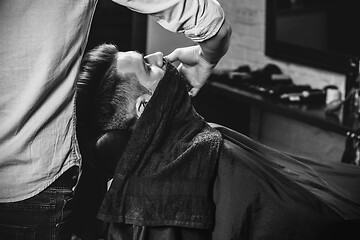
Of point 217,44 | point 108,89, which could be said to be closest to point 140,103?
point 108,89

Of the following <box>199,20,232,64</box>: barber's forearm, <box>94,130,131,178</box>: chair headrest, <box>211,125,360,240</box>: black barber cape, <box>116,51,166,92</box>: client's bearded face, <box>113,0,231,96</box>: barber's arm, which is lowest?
<box>211,125,360,240</box>: black barber cape

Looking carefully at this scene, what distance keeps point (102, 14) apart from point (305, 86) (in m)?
1.85

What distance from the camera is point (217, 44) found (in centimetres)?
168

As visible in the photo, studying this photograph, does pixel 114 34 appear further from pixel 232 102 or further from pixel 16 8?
pixel 16 8

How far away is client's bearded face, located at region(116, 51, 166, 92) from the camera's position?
2062 mm

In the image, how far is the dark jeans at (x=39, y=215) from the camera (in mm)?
1632

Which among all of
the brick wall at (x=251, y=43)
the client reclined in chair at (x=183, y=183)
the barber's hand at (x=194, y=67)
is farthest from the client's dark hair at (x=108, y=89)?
the brick wall at (x=251, y=43)

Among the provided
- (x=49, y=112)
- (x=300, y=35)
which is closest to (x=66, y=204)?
(x=49, y=112)

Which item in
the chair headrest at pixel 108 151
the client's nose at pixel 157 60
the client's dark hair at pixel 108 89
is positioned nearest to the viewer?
the chair headrest at pixel 108 151

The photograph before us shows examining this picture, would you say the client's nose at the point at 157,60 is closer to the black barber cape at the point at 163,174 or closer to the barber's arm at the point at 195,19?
the black barber cape at the point at 163,174

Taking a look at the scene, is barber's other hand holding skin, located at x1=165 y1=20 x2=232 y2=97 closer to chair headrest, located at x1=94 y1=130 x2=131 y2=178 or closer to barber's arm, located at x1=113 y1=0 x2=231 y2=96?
barber's arm, located at x1=113 y1=0 x2=231 y2=96

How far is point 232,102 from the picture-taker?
4496mm

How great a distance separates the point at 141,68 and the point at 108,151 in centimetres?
33

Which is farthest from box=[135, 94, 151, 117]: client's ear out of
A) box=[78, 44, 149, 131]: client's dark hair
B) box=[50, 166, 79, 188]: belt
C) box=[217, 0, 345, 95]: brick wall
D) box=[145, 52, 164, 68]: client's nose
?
box=[217, 0, 345, 95]: brick wall
